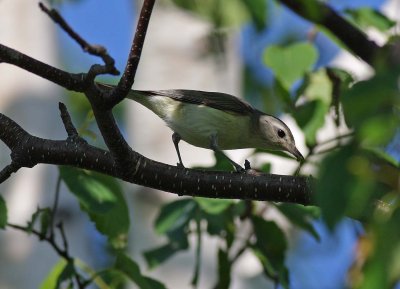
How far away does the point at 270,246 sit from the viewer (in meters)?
3.93

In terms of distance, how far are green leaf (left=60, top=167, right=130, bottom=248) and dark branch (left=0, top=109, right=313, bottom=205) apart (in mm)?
416

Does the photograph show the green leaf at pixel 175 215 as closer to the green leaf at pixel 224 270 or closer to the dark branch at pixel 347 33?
the green leaf at pixel 224 270

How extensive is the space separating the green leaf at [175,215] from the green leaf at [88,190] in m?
0.59

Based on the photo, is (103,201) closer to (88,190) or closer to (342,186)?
(88,190)

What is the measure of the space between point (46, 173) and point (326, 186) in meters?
5.03

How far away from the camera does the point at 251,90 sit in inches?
470

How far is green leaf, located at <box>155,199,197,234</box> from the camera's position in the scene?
3988mm

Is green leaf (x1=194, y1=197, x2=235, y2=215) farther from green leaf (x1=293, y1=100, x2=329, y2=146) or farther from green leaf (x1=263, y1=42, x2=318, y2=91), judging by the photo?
green leaf (x1=263, y1=42, x2=318, y2=91)

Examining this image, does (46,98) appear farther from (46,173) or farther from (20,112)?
(46,173)

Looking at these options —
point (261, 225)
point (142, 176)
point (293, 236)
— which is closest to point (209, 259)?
point (293, 236)

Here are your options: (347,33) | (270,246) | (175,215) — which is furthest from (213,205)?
(347,33)

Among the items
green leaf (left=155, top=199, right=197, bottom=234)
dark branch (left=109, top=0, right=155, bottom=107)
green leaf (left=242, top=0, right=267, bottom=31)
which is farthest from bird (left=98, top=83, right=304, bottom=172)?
dark branch (left=109, top=0, right=155, bottom=107)

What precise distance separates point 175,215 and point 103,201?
0.67 metres

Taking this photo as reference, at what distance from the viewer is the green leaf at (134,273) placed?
337 cm
